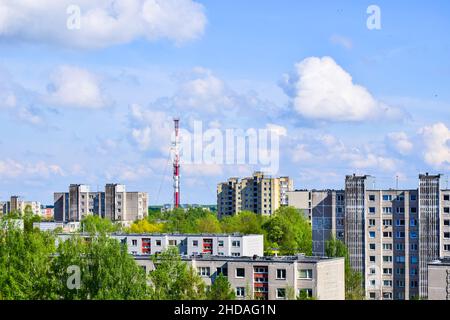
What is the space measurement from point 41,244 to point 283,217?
2792 cm

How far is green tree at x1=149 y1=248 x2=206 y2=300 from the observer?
15.6 meters

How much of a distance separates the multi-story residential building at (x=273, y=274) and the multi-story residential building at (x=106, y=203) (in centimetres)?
3968

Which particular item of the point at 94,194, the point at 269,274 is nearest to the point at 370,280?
the point at 269,274

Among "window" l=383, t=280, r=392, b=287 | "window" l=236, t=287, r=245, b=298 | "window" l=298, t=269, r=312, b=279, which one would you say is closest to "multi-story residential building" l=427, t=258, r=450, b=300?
"window" l=298, t=269, r=312, b=279

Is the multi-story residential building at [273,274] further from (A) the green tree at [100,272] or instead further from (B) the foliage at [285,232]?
(B) the foliage at [285,232]

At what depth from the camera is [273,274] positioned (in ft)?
68.1

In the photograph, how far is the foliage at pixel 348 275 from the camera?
25.7 metres

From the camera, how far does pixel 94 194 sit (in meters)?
61.7

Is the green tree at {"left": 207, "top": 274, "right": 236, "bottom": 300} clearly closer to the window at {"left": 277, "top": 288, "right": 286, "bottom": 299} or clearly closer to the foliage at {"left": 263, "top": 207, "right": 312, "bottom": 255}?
the window at {"left": 277, "top": 288, "right": 286, "bottom": 299}

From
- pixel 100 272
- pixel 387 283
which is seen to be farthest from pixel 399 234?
pixel 100 272

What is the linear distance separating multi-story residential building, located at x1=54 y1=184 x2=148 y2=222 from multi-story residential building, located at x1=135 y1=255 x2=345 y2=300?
39.7 m

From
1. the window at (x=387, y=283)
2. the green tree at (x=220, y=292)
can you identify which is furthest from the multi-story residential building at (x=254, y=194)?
the green tree at (x=220, y=292)

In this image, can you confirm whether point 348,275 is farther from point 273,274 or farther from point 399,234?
point 273,274
